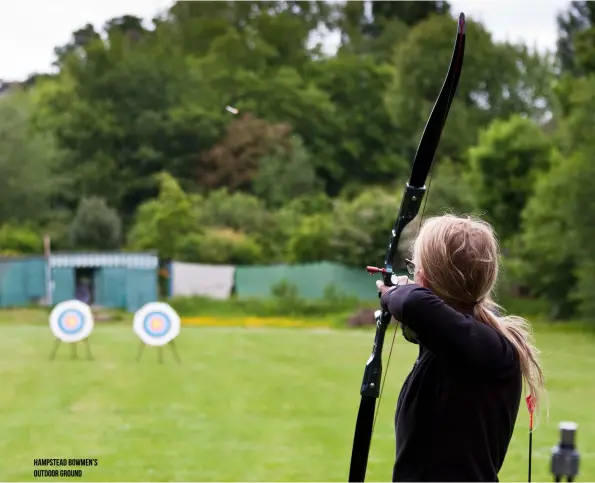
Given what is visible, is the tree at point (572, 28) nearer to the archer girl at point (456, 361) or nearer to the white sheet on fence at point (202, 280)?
the white sheet on fence at point (202, 280)

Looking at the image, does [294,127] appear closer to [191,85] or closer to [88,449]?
[191,85]

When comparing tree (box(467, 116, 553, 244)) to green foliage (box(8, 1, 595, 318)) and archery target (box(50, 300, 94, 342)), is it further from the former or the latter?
archery target (box(50, 300, 94, 342))

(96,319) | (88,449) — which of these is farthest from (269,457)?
(96,319)

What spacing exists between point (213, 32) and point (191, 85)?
165 centimetres

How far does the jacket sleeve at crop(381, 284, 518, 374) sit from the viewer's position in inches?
38.5

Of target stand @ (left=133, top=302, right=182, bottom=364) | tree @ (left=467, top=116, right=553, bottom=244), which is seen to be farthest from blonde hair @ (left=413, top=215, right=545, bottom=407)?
tree @ (left=467, top=116, right=553, bottom=244)

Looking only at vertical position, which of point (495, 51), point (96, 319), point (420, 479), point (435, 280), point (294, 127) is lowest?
point (96, 319)

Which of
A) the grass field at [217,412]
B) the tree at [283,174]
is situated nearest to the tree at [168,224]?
the tree at [283,174]

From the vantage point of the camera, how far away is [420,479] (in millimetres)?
1018

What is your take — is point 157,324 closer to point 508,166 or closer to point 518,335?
point 518,335

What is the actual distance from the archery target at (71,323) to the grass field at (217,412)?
20cm

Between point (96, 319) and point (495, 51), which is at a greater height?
point (495, 51)

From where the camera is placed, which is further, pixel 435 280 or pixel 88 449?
pixel 88 449

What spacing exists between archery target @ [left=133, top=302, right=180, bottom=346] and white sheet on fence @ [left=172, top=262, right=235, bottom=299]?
6268 mm
